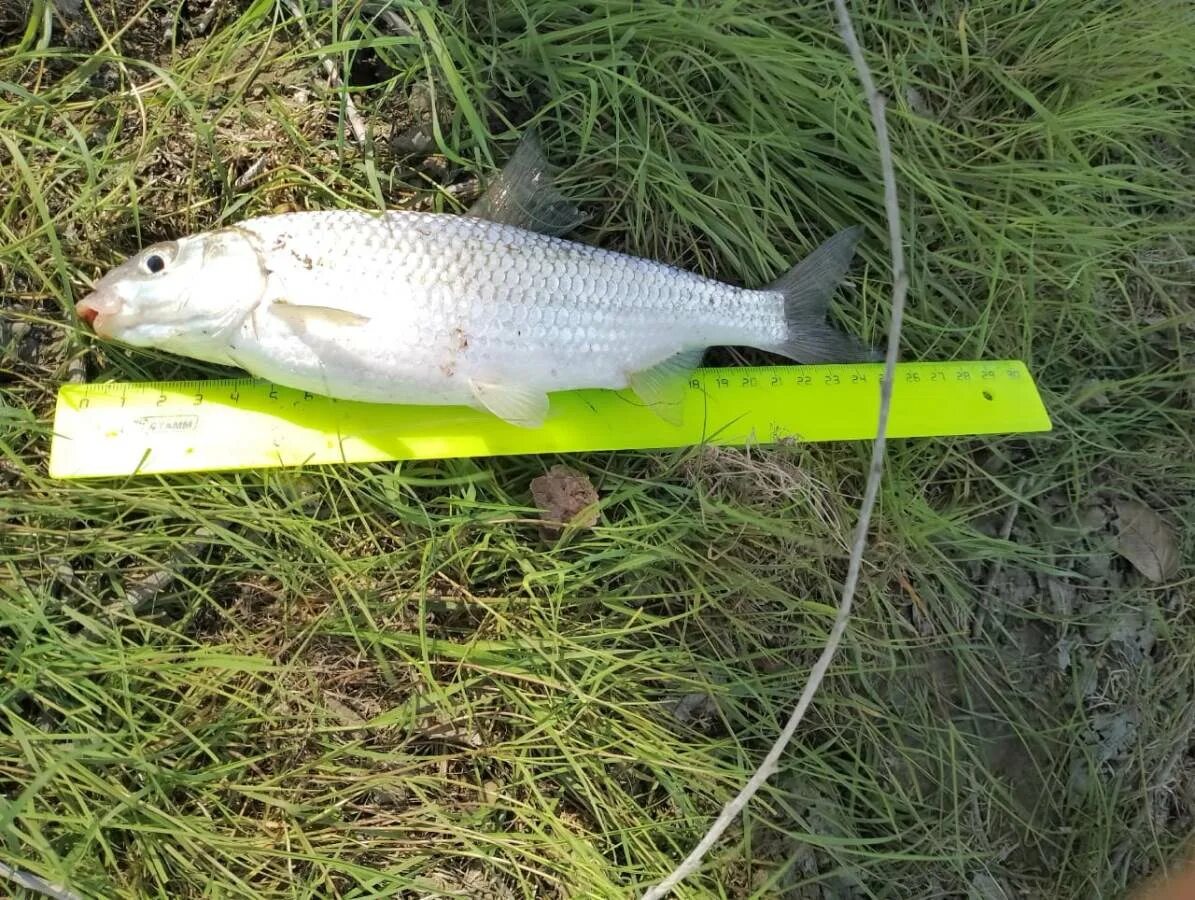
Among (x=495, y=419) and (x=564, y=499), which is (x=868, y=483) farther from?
(x=495, y=419)

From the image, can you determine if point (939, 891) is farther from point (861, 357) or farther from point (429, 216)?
point (429, 216)

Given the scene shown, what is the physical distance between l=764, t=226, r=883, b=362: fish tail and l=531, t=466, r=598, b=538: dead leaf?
765 millimetres

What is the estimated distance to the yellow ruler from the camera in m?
2.04

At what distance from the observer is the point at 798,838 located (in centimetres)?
211

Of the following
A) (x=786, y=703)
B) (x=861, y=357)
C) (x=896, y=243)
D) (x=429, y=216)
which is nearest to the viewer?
(x=896, y=243)

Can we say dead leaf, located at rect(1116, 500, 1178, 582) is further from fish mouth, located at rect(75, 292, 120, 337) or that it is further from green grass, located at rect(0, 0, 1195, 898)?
fish mouth, located at rect(75, 292, 120, 337)

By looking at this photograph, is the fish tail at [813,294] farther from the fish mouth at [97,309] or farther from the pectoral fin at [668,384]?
the fish mouth at [97,309]

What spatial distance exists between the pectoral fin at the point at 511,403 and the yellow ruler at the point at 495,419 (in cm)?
17

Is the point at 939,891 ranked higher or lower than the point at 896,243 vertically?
lower

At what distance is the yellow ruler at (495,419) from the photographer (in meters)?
2.04

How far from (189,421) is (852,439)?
1.99m

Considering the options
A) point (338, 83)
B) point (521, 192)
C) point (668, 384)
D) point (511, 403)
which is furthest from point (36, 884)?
point (338, 83)

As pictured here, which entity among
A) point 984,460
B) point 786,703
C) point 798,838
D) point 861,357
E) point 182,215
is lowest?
point 798,838

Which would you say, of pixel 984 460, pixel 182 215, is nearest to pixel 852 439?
pixel 984 460
